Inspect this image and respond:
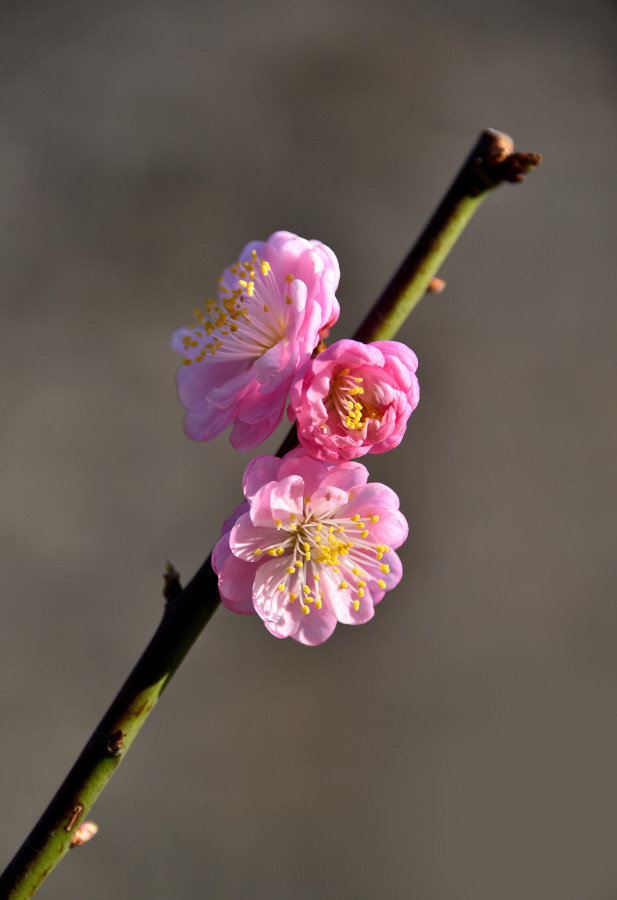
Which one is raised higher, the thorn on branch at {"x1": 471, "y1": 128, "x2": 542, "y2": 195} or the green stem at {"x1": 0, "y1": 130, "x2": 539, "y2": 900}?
the thorn on branch at {"x1": 471, "y1": 128, "x2": 542, "y2": 195}

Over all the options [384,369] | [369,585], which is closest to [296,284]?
[384,369]

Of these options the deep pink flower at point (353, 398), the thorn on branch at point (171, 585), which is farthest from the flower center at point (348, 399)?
the thorn on branch at point (171, 585)

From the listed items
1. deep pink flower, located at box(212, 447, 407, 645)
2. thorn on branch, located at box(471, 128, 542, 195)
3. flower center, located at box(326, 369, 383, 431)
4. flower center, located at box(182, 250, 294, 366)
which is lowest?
deep pink flower, located at box(212, 447, 407, 645)

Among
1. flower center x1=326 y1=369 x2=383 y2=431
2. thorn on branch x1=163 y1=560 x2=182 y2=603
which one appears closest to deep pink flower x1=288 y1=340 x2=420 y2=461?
flower center x1=326 y1=369 x2=383 y2=431

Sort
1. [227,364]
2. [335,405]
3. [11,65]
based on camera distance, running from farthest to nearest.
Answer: [11,65]
[227,364]
[335,405]

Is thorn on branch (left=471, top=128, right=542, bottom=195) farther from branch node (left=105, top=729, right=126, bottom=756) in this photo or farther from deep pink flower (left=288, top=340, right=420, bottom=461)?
branch node (left=105, top=729, right=126, bottom=756)

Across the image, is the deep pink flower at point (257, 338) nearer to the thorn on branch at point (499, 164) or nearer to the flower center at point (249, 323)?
the flower center at point (249, 323)

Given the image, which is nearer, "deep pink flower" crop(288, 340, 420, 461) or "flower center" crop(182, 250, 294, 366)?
"deep pink flower" crop(288, 340, 420, 461)

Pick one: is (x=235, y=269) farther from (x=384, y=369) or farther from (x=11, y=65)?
(x=11, y=65)
